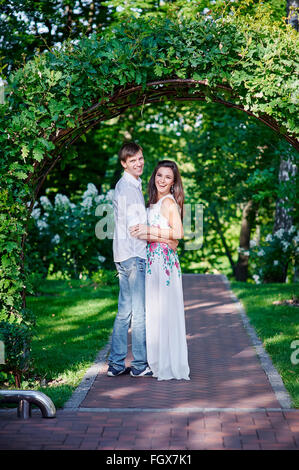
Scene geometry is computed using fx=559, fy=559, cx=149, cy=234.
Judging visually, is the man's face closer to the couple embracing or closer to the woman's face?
the couple embracing

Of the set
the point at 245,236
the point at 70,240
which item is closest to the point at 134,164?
the point at 70,240

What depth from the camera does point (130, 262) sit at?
585cm

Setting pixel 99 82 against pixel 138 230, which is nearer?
pixel 99 82

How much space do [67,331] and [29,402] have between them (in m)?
3.53

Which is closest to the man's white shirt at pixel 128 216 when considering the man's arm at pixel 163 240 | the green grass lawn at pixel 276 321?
the man's arm at pixel 163 240

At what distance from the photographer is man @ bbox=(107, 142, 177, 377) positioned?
Answer: 5.83 m

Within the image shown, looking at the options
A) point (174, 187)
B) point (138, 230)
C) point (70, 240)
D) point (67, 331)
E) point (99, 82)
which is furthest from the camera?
point (70, 240)

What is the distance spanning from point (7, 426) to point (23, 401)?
0.88ft

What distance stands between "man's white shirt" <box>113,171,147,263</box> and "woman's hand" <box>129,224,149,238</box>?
0.14 ft

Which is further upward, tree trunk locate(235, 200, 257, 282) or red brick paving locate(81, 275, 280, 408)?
tree trunk locate(235, 200, 257, 282)

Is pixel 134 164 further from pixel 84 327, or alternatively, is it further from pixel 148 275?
pixel 84 327

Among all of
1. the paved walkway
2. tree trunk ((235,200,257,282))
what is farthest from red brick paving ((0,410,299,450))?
tree trunk ((235,200,257,282))

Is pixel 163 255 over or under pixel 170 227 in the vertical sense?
under

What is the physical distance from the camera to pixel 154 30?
560 cm
